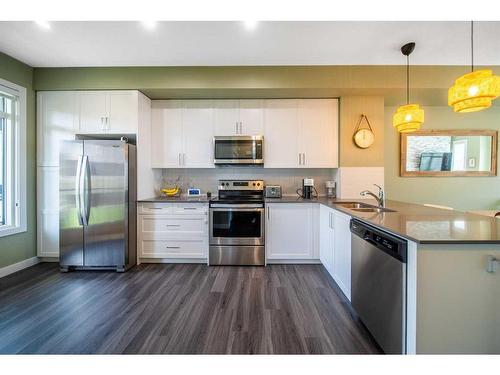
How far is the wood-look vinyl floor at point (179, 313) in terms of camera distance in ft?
5.53

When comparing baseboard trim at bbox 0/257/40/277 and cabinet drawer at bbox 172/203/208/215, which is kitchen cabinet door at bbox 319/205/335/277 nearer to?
cabinet drawer at bbox 172/203/208/215

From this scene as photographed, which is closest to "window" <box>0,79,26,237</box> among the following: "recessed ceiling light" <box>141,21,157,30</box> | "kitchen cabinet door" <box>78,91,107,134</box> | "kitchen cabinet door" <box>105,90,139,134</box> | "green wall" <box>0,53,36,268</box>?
"green wall" <box>0,53,36,268</box>

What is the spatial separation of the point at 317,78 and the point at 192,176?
7.90 ft

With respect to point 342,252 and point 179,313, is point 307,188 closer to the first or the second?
point 342,252

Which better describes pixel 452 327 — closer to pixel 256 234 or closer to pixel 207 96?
pixel 256 234

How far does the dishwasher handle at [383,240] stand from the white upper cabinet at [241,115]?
2.11 metres

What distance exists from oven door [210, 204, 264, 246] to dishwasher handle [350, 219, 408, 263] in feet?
4.67

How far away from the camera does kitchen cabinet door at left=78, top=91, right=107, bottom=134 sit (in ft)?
10.5

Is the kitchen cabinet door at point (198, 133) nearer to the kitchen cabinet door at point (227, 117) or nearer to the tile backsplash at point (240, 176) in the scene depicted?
the kitchen cabinet door at point (227, 117)

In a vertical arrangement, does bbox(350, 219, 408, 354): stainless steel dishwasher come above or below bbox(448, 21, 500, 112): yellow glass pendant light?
below

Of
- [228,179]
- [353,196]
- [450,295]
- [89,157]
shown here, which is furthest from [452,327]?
[89,157]

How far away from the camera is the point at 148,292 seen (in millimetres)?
2480

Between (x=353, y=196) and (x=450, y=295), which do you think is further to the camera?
(x=353, y=196)
